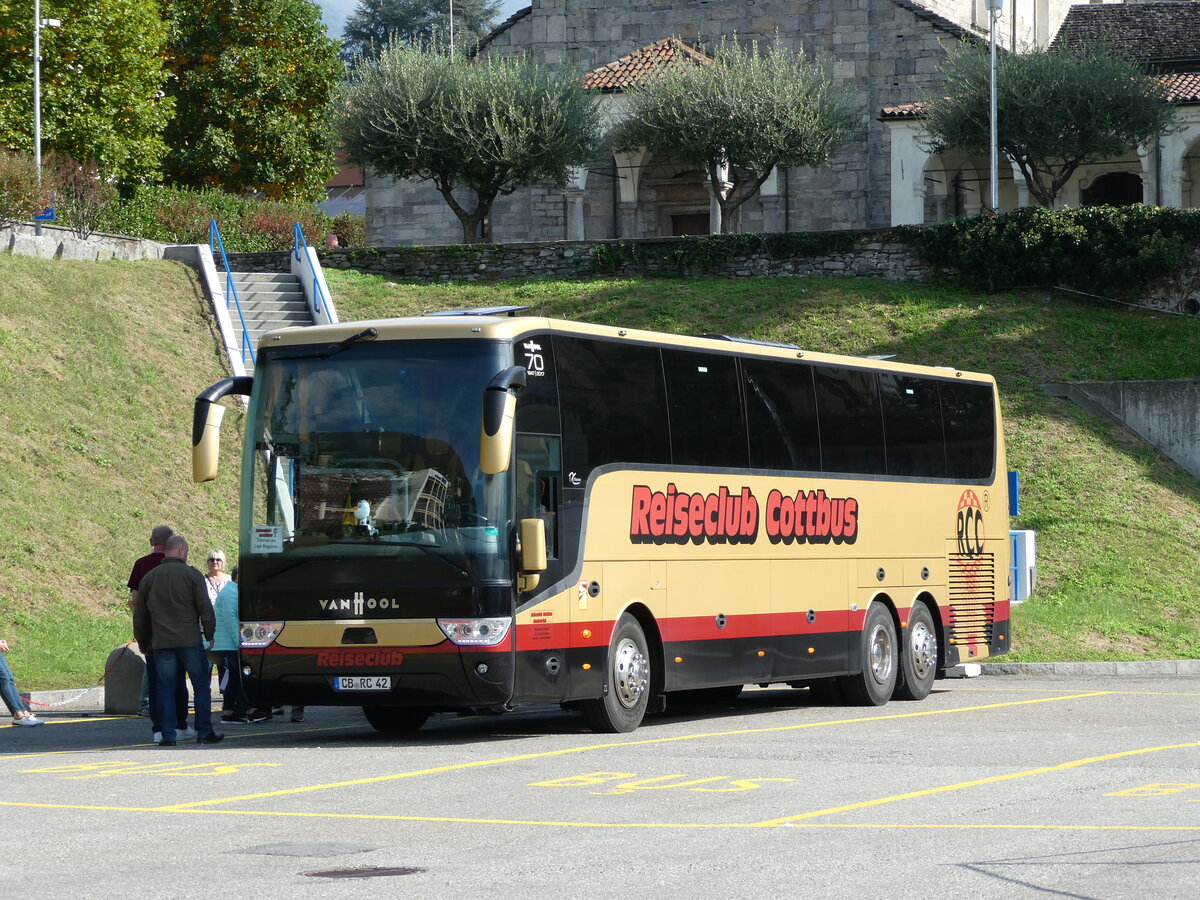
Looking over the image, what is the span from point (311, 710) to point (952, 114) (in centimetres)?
3341

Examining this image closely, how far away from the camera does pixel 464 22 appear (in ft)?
283

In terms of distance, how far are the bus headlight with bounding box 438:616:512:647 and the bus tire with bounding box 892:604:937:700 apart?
6.73m

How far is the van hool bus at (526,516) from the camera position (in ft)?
46.2

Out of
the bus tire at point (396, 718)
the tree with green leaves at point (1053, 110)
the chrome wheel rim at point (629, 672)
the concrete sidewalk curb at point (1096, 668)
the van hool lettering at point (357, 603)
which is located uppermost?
the tree with green leaves at point (1053, 110)

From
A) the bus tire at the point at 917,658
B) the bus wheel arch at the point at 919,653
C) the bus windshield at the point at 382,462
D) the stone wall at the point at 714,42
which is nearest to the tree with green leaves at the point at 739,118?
the stone wall at the point at 714,42

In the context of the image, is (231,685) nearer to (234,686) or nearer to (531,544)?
(234,686)

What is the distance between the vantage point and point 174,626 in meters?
14.6

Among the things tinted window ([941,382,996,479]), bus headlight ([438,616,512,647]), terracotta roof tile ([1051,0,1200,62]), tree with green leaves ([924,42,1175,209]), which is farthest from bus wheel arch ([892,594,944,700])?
terracotta roof tile ([1051,0,1200,62])

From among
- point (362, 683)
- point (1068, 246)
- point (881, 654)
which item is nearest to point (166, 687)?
point (362, 683)

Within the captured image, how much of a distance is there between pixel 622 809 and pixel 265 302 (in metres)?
28.6

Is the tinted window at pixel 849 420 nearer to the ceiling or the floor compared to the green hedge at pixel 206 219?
nearer to the floor

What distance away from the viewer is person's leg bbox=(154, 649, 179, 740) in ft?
47.7

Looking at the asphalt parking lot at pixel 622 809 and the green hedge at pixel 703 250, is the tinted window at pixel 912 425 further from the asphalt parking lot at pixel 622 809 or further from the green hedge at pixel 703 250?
the green hedge at pixel 703 250

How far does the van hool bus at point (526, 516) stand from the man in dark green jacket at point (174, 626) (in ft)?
1.51
